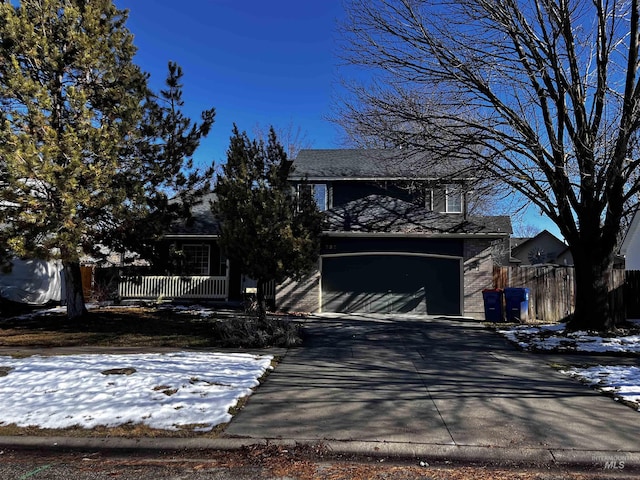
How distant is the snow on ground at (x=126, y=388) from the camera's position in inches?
214

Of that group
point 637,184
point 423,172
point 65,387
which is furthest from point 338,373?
Answer: point 637,184

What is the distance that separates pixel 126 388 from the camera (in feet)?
21.3

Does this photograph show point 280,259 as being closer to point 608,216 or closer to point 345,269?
point 345,269

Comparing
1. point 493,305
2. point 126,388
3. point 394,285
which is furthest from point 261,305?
point 493,305

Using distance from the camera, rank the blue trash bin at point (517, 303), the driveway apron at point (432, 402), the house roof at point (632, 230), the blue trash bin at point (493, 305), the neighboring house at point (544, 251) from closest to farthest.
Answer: the driveway apron at point (432, 402), the blue trash bin at point (517, 303), the blue trash bin at point (493, 305), the house roof at point (632, 230), the neighboring house at point (544, 251)

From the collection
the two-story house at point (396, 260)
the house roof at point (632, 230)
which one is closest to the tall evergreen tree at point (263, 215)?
the two-story house at point (396, 260)

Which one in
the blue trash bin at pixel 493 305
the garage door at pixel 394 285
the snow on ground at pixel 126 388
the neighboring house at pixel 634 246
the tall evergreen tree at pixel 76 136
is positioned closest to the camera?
the snow on ground at pixel 126 388

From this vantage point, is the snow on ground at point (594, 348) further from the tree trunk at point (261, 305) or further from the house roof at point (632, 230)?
the house roof at point (632, 230)

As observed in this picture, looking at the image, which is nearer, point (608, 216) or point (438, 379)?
point (438, 379)

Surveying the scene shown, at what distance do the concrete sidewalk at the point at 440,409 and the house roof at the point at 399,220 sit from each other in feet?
23.6

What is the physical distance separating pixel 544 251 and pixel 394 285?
35.1 metres

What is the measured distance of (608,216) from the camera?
11.5 metres

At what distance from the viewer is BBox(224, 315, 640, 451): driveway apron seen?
16.4ft

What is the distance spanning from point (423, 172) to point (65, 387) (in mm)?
10598
